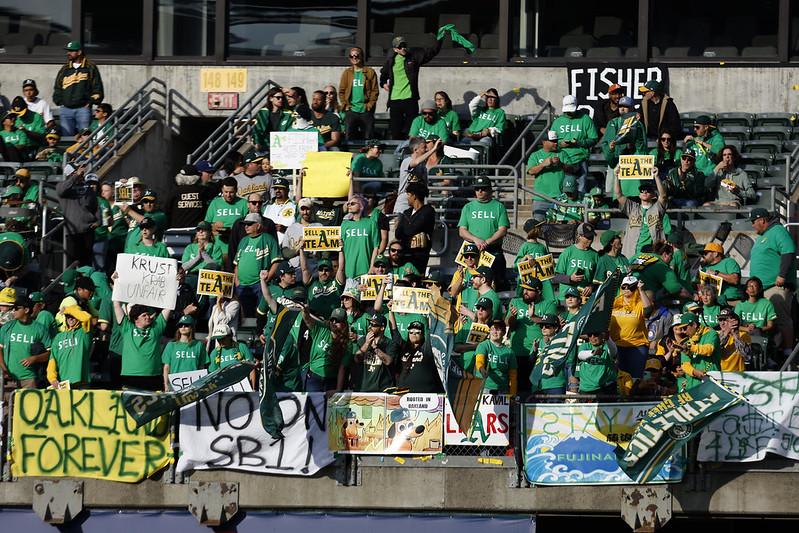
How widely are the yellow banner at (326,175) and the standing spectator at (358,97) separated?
2.32 metres

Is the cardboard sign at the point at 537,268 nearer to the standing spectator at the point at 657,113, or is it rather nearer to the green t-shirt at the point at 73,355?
the green t-shirt at the point at 73,355

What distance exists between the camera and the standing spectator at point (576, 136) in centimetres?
2089

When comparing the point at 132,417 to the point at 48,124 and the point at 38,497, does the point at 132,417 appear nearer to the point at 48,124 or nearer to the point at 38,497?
the point at 38,497

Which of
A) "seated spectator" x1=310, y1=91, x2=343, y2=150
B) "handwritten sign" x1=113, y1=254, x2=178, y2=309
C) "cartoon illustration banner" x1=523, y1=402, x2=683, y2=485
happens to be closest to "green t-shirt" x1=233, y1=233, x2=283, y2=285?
"handwritten sign" x1=113, y1=254, x2=178, y2=309

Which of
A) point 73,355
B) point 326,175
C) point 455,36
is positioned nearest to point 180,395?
point 73,355

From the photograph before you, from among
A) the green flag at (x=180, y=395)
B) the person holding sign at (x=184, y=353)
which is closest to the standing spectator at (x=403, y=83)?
the person holding sign at (x=184, y=353)

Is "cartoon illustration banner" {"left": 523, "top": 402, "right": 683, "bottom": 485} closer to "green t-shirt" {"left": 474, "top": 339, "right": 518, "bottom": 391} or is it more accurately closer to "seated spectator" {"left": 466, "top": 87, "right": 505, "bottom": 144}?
"green t-shirt" {"left": 474, "top": 339, "right": 518, "bottom": 391}

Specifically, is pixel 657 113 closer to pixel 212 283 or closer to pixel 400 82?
pixel 400 82

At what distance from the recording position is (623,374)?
16.6 metres

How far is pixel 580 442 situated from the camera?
1596 centimetres

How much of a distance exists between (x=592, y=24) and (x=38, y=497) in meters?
12.9

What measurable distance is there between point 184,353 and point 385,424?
2.41 metres

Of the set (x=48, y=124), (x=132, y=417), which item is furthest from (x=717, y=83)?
(x=132, y=417)

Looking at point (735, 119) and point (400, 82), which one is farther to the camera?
point (735, 119)
